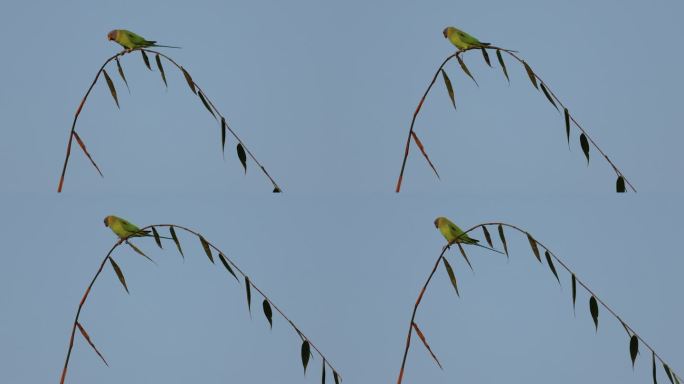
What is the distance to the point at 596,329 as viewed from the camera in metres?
3.07

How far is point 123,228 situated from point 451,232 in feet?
1.86

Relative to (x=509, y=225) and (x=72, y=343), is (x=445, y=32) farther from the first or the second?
(x=72, y=343)

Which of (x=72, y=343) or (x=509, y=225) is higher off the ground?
(x=509, y=225)

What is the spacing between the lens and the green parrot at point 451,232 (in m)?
3.01

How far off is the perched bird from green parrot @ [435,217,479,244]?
51 centimetres

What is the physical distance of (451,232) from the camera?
3.03 meters

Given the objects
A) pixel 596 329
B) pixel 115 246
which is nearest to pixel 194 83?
pixel 115 246

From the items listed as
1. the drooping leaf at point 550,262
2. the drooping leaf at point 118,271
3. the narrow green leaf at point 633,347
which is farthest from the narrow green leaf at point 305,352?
the narrow green leaf at point 633,347

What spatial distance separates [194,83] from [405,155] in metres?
0.38

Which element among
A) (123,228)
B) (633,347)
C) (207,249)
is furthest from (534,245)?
(123,228)

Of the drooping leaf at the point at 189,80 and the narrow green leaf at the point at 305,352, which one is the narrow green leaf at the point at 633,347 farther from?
the drooping leaf at the point at 189,80

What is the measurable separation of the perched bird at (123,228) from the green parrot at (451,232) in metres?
0.51

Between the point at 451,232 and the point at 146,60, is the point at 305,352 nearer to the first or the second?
the point at 451,232

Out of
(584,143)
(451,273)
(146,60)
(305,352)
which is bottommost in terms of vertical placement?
(305,352)
